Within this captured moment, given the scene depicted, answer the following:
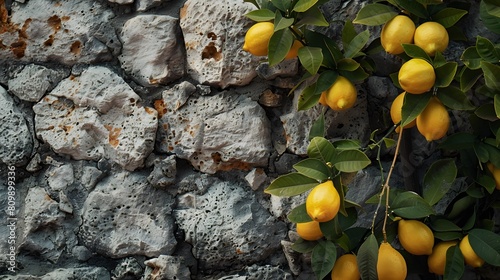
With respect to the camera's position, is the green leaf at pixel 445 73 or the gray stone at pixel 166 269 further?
the gray stone at pixel 166 269

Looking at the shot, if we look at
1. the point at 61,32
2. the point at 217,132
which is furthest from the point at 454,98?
the point at 61,32

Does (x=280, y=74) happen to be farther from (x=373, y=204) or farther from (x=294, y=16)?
(x=373, y=204)

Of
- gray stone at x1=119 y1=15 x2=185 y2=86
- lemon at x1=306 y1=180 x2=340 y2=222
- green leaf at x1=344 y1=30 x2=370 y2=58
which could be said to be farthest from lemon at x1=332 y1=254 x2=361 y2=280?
gray stone at x1=119 y1=15 x2=185 y2=86

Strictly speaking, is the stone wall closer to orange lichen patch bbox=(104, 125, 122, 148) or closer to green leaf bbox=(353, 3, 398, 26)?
orange lichen patch bbox=(104, 125, 122, 148)

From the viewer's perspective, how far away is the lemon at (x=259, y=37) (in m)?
1.31

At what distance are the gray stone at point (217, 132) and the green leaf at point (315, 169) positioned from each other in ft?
0.65

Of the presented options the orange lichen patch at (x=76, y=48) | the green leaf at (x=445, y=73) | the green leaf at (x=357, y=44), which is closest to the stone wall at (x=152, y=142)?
the orange lichen patch at (x=76, y=48)

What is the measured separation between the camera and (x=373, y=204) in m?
1.47

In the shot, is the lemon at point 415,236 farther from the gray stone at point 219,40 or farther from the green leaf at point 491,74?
the gray stone at point 219,40

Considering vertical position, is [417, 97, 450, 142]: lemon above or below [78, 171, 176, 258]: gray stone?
above

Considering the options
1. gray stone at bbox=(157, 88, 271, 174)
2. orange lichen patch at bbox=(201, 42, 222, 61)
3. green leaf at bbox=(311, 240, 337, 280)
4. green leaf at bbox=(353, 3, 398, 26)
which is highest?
green leaf at bbox=(353, 3, 398, 26)

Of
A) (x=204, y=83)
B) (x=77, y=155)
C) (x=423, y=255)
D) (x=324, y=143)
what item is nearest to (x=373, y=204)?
(x=423, y=255)

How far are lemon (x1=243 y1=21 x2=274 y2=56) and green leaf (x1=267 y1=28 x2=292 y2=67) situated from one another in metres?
0.02

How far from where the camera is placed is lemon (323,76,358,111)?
132 cm
